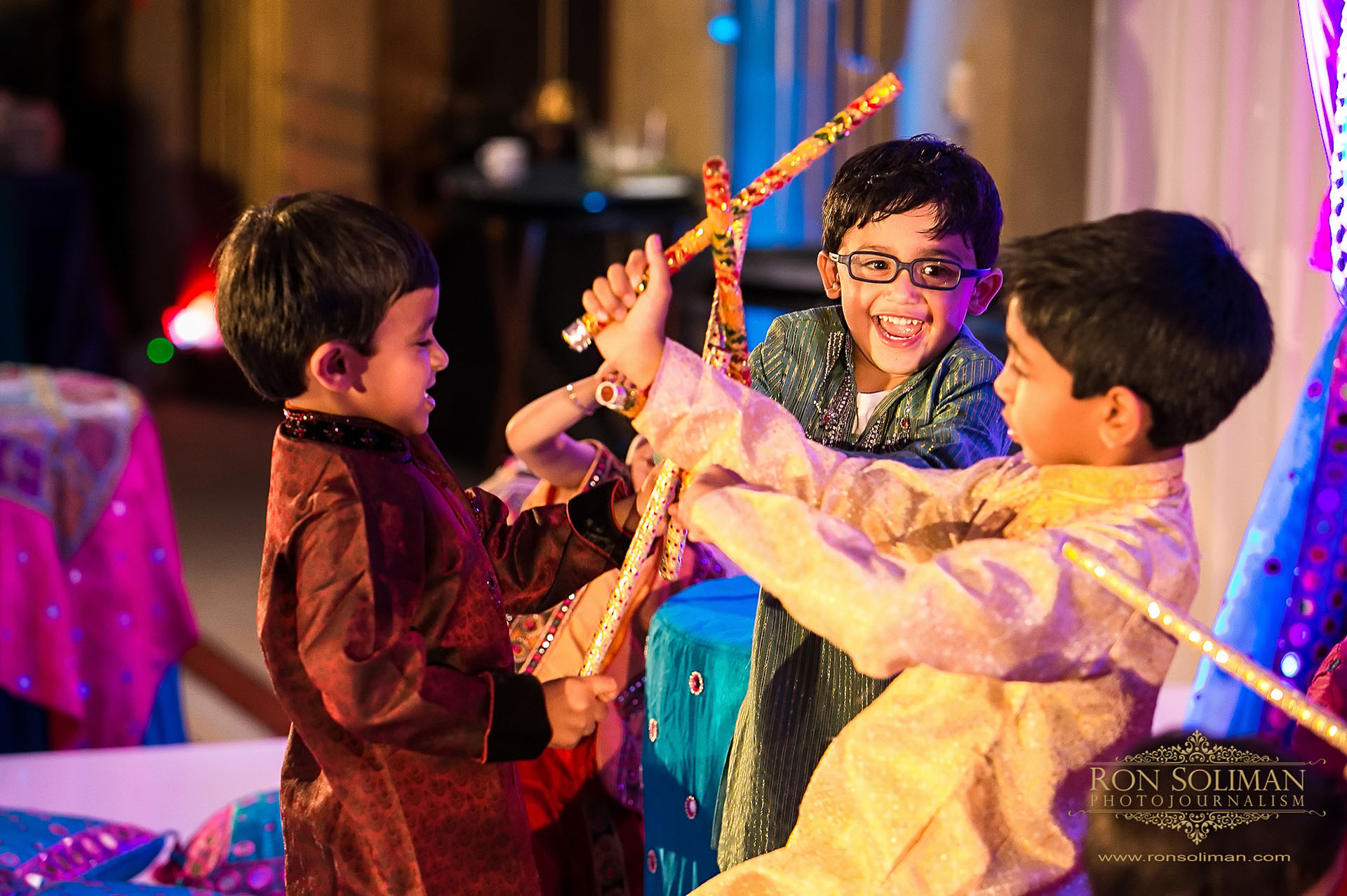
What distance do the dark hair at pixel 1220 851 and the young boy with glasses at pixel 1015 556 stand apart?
0.05 meters

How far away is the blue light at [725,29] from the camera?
5590 millimetres

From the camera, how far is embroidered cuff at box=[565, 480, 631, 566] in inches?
56.9

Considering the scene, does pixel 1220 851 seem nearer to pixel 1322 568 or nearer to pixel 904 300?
pixel 904 300

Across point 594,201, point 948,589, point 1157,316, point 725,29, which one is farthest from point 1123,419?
point 725,29

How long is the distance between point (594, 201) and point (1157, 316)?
13.0ft

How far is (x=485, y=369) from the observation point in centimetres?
537

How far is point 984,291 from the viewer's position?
4.49 ft

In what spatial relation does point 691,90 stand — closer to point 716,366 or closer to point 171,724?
point 171,724

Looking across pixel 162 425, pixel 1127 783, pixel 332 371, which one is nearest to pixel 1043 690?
pixel 1127 783

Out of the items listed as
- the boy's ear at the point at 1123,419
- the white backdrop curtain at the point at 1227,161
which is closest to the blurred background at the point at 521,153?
the white backdrop curtain at the point at 1227,161

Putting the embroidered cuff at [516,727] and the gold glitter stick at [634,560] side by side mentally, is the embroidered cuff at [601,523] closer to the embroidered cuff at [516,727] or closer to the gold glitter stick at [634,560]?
the gold glitter stick at [634,560]

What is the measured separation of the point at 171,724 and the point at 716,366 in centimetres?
210

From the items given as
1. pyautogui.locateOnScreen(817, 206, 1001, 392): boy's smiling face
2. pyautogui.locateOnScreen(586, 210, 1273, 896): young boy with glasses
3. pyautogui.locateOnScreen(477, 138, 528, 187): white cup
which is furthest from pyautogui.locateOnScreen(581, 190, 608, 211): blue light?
pyautogui.locateOnScreen(586, 210, 1273, 896): young boy with glasses

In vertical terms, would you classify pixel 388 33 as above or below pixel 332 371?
above
